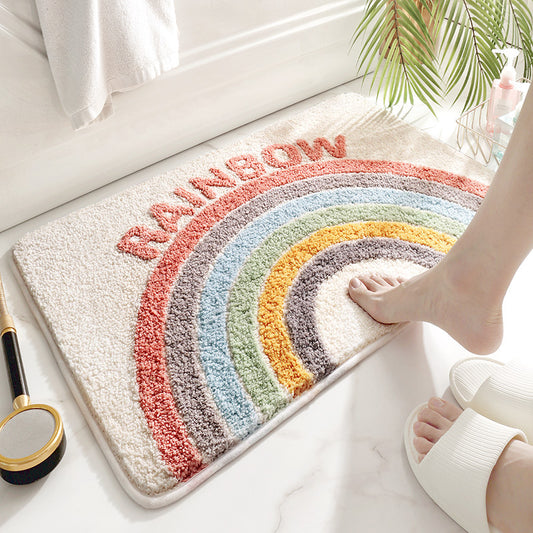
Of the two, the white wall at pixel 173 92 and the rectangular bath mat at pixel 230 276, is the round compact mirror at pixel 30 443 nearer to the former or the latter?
the rectangular bath mat at pixel 230 276

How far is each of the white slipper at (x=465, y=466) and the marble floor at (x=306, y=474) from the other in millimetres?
31

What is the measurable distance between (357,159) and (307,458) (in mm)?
797

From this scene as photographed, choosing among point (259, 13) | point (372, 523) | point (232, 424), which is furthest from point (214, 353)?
point (259, 13)

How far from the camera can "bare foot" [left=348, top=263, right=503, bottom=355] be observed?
2.71ft

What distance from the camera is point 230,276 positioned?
3.65ft

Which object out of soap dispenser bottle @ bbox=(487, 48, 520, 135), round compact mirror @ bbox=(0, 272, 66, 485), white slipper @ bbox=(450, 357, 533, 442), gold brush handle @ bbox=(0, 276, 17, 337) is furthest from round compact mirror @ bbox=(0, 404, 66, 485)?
soap dispenser bottle @ bbox=(487, 48, 520, 135)

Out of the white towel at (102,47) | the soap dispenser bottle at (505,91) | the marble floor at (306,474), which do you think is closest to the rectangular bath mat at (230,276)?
the marble floor at (306,474)

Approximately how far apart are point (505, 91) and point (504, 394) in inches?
30.5

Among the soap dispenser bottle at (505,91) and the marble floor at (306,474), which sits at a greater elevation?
the soap dispenser bottle at (505,91)

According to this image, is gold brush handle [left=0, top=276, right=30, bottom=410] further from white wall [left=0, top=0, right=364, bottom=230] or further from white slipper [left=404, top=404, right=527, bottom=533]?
white slipper [left=404, top=404, right=527, bottom=533]

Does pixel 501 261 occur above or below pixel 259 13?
below

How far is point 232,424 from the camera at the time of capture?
0.89 metres

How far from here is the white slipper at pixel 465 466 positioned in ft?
2.47

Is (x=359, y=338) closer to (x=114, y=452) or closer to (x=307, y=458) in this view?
(x=307, y=458)
